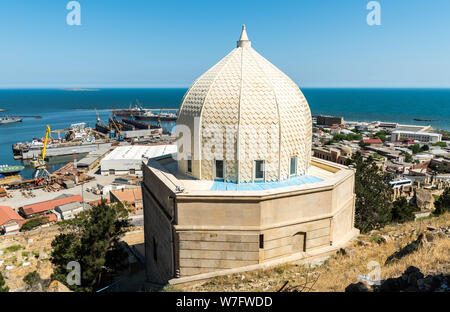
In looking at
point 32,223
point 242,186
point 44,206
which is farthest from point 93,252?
point 44,206

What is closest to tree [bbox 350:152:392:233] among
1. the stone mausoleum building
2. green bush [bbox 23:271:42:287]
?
the stone mausoleum building

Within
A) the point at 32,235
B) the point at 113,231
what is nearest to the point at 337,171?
the point at 113,231

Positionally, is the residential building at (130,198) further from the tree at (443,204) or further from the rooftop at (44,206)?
the tree at (443,204)

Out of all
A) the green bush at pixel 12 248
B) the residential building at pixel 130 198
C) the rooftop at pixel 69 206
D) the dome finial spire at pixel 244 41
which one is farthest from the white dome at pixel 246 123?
the rooftop at pixel 69 206

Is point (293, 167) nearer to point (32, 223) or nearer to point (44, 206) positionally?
point (32, 223)

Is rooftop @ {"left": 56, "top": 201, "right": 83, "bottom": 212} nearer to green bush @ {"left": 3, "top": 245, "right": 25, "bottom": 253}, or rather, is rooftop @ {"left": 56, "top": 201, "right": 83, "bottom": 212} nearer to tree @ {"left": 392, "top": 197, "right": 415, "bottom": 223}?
green bush @ {"left": 3, "top": 245, "right": 25, "bottom": 253}
